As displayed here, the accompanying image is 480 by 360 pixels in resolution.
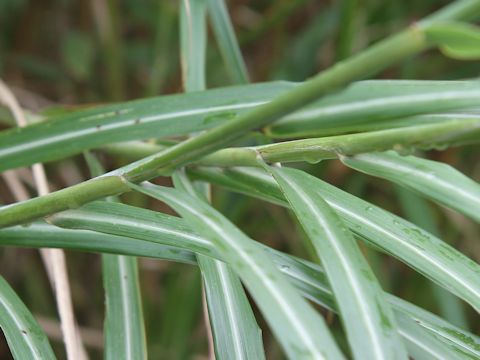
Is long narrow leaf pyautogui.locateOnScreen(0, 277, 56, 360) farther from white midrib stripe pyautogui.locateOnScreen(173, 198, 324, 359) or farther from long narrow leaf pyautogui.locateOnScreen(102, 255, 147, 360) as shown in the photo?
white midrib stripe pyautogui.locateOnScreen(173, 198, 324, 359)

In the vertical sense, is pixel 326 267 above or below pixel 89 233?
below

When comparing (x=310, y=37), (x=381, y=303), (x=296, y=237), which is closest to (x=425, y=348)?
(x=381, y=303)

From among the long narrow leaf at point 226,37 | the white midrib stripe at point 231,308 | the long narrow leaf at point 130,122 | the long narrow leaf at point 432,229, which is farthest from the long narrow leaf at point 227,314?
the long narrow leaf at point 432,229

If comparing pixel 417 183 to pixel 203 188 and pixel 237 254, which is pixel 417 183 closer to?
pixel 237 254

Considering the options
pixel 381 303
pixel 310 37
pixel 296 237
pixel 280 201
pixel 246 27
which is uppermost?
pixel 246 27

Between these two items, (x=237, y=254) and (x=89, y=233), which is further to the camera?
(x=89, y=233)

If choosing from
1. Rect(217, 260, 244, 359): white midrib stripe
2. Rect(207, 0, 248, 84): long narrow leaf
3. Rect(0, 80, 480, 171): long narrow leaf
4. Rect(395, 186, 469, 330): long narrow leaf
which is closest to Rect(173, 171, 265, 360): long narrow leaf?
Rect(217, 260, 244, 359): white midrib stripe

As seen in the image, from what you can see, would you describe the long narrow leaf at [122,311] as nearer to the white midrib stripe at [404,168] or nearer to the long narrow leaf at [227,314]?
the long narrow leaf at [227,314]

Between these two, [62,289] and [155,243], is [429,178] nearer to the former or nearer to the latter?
[155,243]
